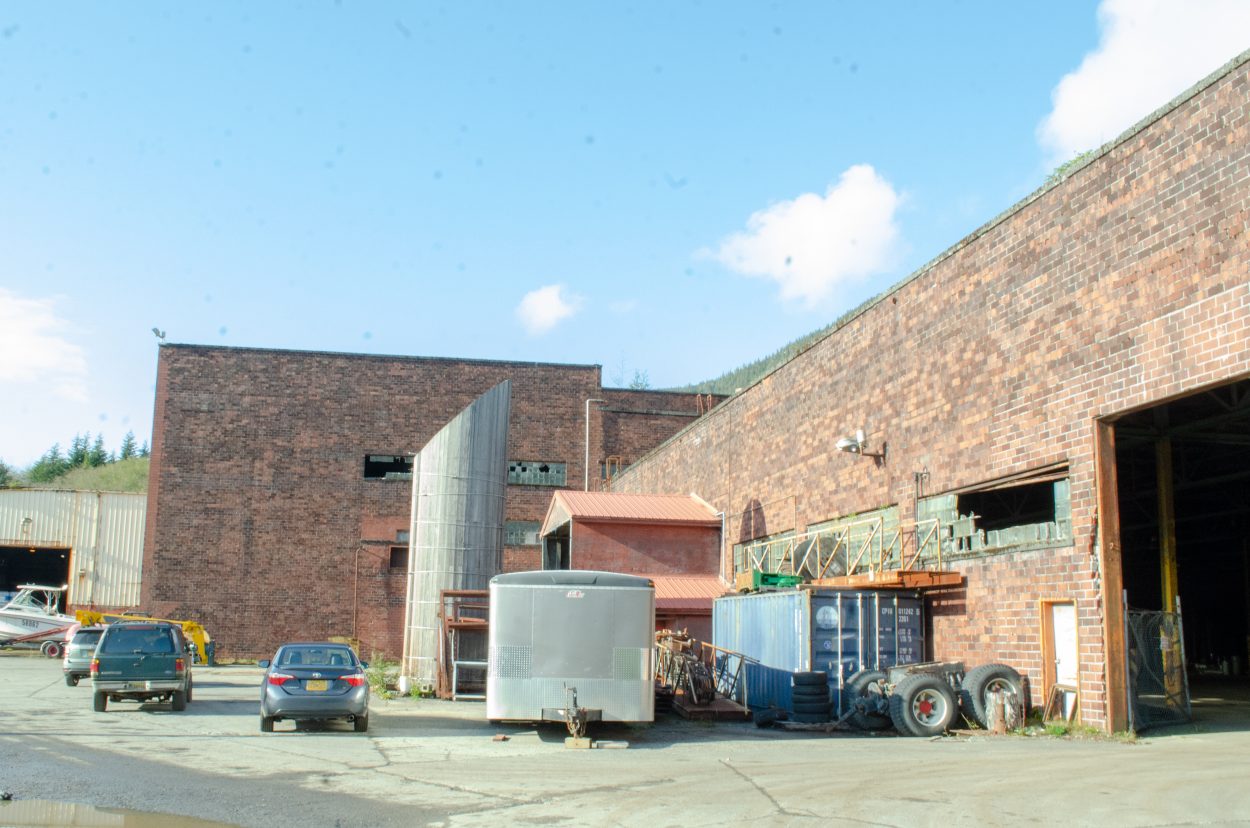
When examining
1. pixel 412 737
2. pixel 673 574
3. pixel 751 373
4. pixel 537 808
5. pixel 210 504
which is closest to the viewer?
pixel 537 808

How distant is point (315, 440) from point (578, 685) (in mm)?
30423

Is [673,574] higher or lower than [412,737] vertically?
higher

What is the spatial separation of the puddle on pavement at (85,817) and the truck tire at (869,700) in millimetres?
11356

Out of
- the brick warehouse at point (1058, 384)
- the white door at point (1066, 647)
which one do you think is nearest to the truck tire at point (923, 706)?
the brick warehouse at point (1058, 384)

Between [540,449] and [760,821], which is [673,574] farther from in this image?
[760,821]

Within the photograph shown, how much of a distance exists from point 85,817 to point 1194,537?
36.6m

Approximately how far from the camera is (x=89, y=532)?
1802 inches

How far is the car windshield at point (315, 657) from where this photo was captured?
17.2 meters

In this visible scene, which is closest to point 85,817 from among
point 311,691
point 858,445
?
point 311,691

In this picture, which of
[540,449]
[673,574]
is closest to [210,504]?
[540,449]

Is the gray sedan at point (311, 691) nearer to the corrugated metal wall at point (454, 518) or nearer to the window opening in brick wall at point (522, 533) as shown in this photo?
the corrugated metal wall at point (454, 518)

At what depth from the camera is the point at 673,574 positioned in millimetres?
32156

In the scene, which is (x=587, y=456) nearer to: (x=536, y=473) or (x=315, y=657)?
(x=536, y=473)

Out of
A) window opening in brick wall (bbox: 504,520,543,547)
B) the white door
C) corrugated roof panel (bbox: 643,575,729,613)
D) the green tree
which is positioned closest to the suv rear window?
corrugated roof panel (bbox: 643,575,729,613)
